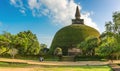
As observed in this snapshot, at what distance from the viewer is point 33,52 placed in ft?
261

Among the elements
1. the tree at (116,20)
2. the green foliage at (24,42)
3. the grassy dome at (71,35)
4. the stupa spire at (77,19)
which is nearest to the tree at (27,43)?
the green foliage at (24,42)

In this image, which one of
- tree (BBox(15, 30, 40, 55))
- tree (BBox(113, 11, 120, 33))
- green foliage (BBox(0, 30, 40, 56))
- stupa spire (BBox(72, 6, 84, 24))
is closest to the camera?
tree (BBox(113, 11, 120, 33))

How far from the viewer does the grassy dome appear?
102 meters

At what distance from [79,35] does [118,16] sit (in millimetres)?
64242

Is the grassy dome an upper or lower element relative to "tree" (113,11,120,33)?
upper

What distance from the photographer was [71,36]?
346 feet

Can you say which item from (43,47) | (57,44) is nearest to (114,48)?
(57,44)

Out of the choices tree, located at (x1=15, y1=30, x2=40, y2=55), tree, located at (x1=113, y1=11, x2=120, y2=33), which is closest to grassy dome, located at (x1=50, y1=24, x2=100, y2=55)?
tree, located at (x1=15, y1=30, x2=40, y2=55)

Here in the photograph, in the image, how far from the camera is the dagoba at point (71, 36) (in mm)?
101869

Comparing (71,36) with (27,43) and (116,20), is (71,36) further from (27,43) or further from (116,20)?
(116,20)

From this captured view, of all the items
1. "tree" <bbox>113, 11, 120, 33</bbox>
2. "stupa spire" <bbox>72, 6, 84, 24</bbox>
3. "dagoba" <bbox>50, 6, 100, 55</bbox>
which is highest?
"stupa spire" <bbox>72, 6, 84, 24</bbox>

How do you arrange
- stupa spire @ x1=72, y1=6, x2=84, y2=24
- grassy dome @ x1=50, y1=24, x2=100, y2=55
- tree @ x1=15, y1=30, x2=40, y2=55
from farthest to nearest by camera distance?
stupa spire @ x1=72, y1=6, x2=84, y2=24
grassy dome @ x1=50, y1=24, x2=100, y2=55
tree @ x1=15, y1=30, x2=40, y2=55

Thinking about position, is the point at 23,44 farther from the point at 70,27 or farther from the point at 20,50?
the point at 70,27

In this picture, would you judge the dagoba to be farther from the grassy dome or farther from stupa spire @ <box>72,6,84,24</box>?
stupa spire @ <box>72,6,84,24</box>
